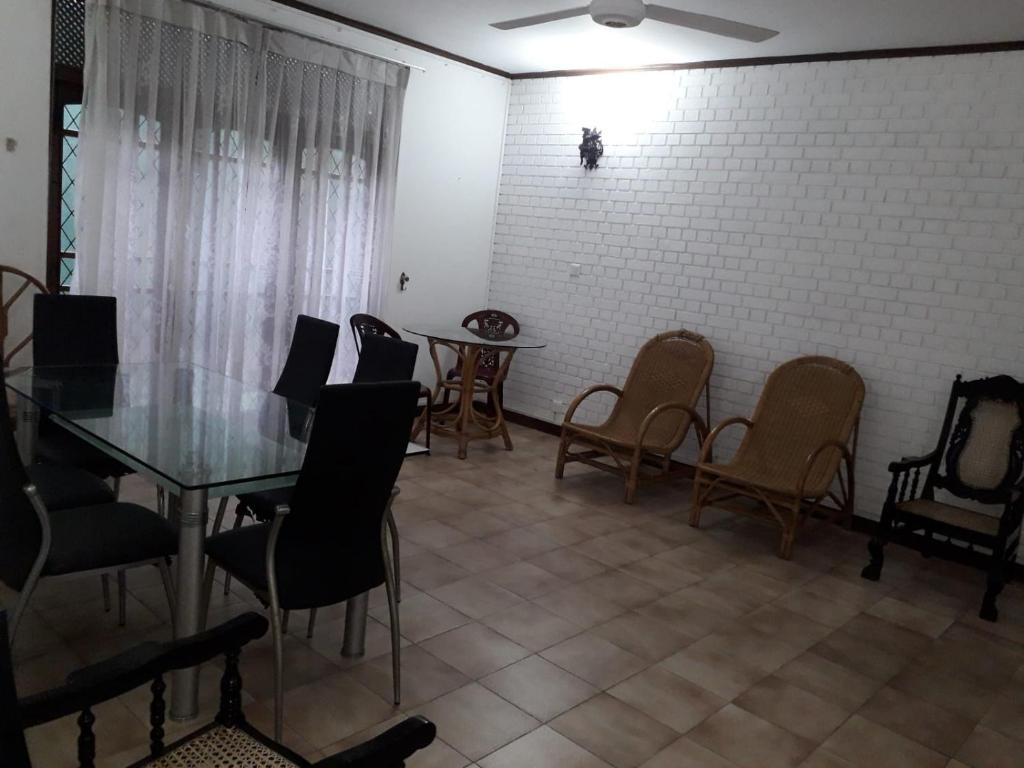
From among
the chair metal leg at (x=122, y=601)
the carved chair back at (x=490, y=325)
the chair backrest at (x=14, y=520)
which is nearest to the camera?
the chair backrest at (x=14, y=520)

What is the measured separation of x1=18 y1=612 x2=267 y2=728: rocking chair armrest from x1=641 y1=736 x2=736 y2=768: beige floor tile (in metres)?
1.31

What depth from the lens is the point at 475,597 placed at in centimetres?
330

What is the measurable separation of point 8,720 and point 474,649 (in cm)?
192

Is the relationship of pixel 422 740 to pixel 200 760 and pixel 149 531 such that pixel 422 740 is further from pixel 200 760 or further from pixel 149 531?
pixel 149 531

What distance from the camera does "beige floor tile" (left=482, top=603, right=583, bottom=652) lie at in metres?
3.00

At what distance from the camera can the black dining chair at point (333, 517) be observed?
211 cm

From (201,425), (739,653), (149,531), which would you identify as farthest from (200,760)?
(739,653)

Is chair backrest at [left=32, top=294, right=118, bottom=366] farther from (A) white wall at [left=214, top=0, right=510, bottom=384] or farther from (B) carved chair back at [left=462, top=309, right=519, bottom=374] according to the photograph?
(B) carved chair back at [left=462, top=309, right=519, bottom=374]

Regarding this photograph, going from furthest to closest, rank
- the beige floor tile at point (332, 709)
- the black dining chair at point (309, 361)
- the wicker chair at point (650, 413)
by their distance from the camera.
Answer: the wicker chair at point (650, 413)
the black dining chair at point (309, 361)
the beige floor tile at point (332, 709)

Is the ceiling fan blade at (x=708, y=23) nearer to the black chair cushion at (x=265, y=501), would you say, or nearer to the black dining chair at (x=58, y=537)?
the black chair cushion at (x=265, y=501)

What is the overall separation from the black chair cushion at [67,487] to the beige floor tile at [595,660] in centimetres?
161

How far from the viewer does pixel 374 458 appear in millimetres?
2227

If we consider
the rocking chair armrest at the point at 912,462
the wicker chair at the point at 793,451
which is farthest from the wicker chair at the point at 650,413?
the rocking chair armrest at the point at 912,462

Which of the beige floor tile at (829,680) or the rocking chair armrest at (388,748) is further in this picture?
the beige floor tile at (829,680)
